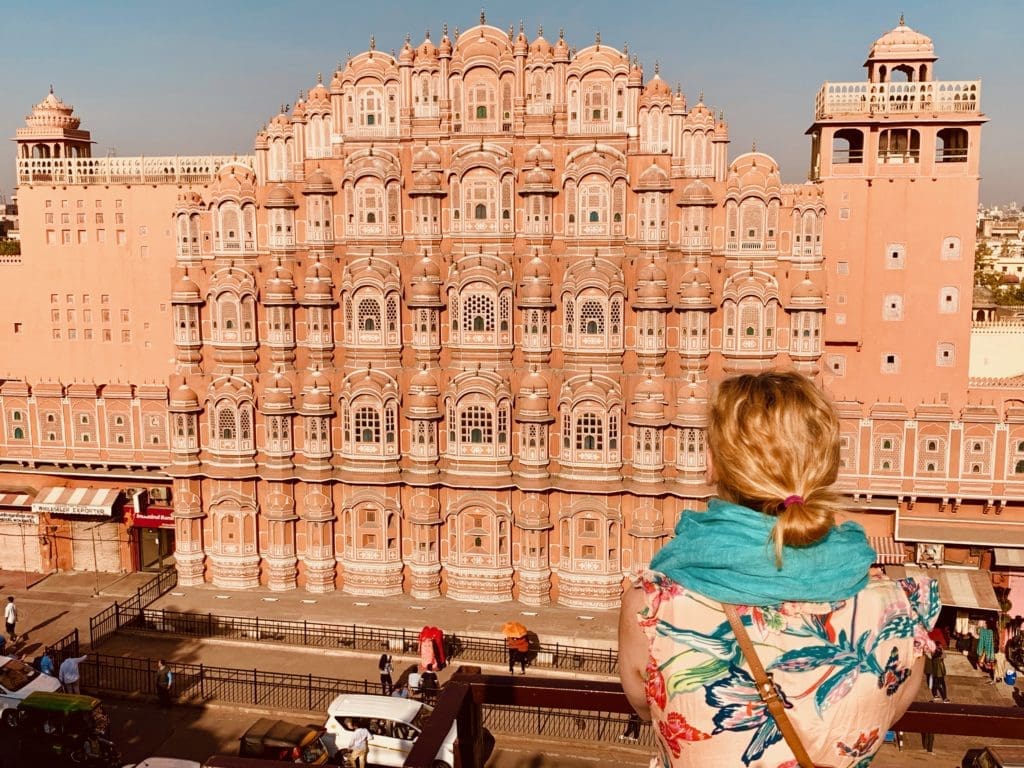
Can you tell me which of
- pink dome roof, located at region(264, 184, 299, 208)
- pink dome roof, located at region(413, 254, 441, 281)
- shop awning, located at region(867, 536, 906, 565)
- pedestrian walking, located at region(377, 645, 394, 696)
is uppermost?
pink dome roof, located at region(264, 184, 299, 208)

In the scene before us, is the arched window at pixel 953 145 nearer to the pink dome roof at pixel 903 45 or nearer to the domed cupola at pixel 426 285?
the pink dome roof at pixel 903 45

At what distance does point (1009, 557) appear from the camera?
35656mm

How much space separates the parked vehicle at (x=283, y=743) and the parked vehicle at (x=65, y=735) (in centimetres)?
471

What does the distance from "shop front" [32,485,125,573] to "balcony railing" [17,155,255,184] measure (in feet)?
55.1

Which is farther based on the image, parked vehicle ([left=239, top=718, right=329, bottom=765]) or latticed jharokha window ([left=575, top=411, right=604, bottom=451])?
latticed jharokha window ([left=575, top=411, right=604, bottom=451])

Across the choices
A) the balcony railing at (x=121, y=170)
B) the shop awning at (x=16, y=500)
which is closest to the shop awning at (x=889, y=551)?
the balcony railing at (x=121, y=170)

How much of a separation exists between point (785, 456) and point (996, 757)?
2126cm

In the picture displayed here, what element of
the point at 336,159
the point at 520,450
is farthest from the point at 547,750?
the point at 336,159

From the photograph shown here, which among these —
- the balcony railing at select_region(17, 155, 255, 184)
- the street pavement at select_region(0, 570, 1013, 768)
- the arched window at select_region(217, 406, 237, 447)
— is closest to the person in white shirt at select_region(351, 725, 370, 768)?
the street pavement at select_region(0, 570, 1013, 768)

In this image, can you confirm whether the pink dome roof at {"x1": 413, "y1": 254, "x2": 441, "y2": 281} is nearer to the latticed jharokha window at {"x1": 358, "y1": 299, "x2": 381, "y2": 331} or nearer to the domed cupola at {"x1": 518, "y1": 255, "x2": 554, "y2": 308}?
the latticed jharokha window at {"x1": 358, "y1": 299, "x2": 381, "y2": 331}

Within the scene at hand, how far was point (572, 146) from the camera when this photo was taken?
36.5 meters

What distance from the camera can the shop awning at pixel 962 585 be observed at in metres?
34.5

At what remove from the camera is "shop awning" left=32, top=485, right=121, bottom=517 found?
4178cm

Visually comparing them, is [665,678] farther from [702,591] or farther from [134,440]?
[134,440]
